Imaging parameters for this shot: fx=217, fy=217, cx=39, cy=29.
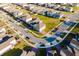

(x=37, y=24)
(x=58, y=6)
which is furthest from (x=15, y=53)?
(x=58, y=6)

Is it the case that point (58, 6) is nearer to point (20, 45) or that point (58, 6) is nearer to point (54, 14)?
point (54, 14)

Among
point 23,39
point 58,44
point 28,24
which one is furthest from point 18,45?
point 58,44

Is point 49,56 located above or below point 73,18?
below

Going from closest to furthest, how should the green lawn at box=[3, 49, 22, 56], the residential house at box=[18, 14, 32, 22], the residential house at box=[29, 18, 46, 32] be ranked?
→ the green lawn at box=[3, 49, 22, 56] < the residential house at box=[29, 18, 46, 32] < the residential house at box=[18, 14, 32, 22]

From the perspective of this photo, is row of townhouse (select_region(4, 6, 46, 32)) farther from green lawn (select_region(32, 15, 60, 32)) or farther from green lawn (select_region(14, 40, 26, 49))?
green lawn (select_region(14, 40, 26, 49))

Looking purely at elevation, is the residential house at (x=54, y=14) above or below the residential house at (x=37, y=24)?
above

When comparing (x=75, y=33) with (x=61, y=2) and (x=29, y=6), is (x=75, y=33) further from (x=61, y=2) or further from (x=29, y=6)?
(x=29, y=6)

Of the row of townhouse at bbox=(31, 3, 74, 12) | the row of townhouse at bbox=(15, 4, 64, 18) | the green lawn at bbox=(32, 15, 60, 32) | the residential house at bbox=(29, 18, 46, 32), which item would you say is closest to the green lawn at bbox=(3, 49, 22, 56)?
the residential house at bbox=(29, 18, 46, 32)

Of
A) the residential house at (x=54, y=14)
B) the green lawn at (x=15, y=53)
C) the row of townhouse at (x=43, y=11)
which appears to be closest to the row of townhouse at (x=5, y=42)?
the green lawn at (x=15, y=53)

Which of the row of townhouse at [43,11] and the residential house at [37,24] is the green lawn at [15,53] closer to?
the residential house at [37,24]

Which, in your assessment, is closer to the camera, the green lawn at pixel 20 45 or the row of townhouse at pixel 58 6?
the green lawn at pixel 20 45

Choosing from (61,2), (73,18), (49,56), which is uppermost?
(61,2)
